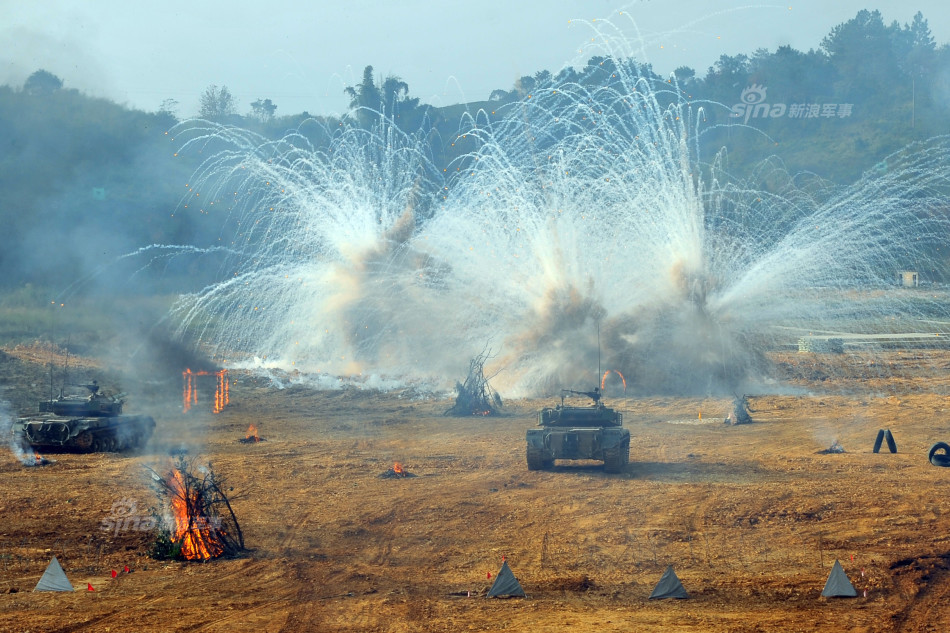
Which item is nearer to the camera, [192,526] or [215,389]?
[192,526]

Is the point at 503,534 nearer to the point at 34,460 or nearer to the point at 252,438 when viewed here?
the point at 252,438

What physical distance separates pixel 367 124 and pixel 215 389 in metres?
40.6

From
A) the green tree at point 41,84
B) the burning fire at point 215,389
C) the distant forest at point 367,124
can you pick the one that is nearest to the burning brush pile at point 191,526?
the burning fire at point 215,389

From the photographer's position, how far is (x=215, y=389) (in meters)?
44.5

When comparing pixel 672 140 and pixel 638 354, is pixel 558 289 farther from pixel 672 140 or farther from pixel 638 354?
pixel 672 140

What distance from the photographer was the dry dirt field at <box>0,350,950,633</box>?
45.3 feet

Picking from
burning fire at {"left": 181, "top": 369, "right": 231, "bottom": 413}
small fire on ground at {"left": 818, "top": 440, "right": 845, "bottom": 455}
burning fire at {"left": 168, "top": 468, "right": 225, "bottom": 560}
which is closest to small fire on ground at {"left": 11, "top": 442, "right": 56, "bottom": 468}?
burning fire at {"left": 181, "top": 369, "right": 231, "bottom": 413}

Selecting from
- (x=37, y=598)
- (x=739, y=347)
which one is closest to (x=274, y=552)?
(x=37, y=598)

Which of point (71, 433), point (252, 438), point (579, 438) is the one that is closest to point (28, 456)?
point (71, 433)

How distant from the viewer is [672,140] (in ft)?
133

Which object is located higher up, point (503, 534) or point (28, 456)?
point (28, 456)

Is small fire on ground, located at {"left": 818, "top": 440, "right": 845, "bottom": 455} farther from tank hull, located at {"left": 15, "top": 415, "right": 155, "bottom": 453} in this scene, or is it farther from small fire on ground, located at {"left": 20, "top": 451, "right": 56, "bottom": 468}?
small fire on ground, located at {"left": 20, "top": 451, "right": 56, "bottom": 468}

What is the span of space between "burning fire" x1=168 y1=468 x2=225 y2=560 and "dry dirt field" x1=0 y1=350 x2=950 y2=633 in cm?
42

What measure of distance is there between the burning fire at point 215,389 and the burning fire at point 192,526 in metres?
19.4
